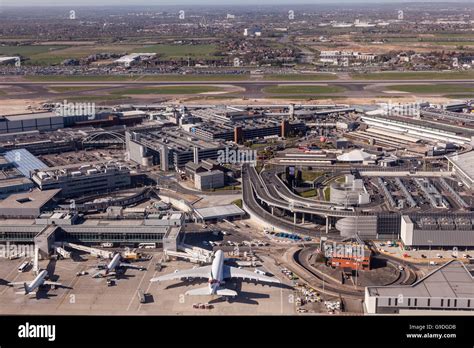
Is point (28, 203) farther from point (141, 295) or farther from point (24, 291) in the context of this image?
point (141, 295)

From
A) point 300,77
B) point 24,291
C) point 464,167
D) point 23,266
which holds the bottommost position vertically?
point 23,266

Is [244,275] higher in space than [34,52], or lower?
lower

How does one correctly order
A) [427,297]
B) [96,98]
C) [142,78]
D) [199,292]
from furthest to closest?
1. [142,78]
2. [96,98]
3. [199,292]
4. [427,297]

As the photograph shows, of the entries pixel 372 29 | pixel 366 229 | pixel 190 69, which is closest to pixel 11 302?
pixel 366 229

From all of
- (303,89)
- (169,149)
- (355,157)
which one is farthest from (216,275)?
(303,89)

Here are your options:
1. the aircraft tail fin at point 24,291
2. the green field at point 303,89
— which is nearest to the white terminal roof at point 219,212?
the aircraft tail fin at point 24,291
